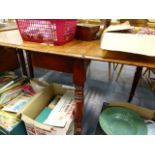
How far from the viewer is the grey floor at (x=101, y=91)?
5.17 ft

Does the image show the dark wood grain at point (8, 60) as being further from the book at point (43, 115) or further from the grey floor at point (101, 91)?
the book at point (43, 115)

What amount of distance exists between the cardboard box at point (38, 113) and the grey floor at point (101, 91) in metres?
0.37

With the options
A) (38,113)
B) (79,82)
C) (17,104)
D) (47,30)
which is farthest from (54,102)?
(47,30)

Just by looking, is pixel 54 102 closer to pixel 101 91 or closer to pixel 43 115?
pixel 43 115

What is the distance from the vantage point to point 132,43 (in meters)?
0.67

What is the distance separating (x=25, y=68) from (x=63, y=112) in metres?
1.06

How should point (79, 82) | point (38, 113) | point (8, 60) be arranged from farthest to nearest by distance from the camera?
point (8, 60) < point (38, 113) < point (79, 82)

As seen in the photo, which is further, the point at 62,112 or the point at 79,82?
the point at 62,112

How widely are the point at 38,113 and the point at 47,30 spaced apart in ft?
2.12

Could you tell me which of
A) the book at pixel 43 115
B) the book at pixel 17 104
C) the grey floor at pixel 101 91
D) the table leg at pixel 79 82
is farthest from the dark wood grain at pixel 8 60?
the table leg at pixel 79 82

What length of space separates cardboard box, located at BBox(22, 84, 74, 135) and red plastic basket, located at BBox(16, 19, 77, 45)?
455 millimetres

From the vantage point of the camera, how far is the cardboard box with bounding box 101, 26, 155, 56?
66cm

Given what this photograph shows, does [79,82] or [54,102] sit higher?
[79,82]
